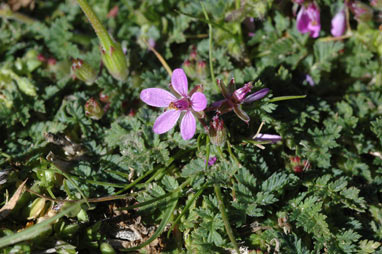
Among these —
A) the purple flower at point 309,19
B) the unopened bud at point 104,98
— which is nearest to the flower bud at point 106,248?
the unopened bud at point 104,98

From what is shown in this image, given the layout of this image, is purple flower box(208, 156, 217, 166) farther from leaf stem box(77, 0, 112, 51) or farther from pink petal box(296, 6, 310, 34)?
pink petal box(296, 6, 310, 34)

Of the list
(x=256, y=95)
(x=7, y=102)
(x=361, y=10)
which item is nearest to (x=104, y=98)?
(x=7, y=102)

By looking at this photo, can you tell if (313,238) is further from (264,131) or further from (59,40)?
(59,40)

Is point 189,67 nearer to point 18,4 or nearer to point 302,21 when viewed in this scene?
point 302,21

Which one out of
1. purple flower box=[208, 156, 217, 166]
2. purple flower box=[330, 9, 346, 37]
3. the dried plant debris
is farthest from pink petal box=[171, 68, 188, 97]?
the dried plant debris

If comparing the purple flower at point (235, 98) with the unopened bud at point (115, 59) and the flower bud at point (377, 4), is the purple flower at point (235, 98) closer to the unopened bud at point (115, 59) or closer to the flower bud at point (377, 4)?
the unopened bud at point (115, 59)
